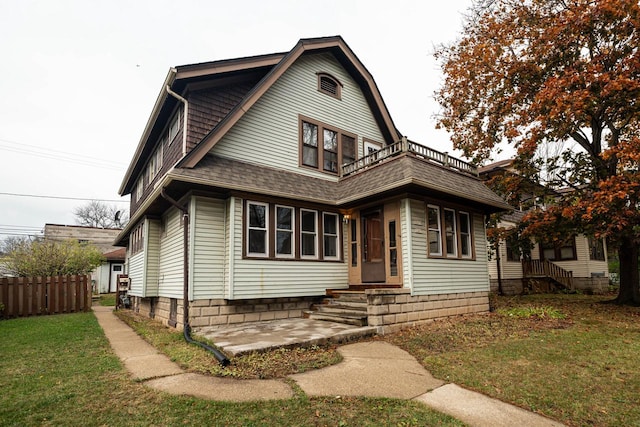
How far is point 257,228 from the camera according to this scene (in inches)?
365

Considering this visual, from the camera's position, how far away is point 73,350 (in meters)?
6.78

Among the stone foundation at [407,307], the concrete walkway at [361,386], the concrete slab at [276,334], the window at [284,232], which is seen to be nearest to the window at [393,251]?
the stone foundation at [407,307]

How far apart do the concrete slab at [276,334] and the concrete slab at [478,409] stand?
2.66 m

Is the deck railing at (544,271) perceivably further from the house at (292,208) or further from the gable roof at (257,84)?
the gable roof at (257,84)

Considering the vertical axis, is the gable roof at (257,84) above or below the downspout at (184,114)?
above

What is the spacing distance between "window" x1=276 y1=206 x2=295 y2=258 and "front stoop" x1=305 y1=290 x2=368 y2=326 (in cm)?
161

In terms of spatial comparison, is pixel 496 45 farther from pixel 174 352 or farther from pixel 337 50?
pixel 174 352

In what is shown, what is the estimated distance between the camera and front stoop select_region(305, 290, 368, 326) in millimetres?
8453

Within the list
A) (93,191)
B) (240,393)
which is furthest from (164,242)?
(93,191)

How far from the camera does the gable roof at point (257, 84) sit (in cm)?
902

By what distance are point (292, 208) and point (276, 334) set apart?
146 inches

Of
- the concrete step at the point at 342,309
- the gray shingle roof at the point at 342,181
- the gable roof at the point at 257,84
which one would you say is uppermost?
the gable roof at the point at 257,84

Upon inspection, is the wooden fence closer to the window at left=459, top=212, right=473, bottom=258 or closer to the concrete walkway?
the concrete walkway

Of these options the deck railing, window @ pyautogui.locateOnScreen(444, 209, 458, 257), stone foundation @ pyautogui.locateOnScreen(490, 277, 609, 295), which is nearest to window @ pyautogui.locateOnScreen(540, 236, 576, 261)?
the deck railing
